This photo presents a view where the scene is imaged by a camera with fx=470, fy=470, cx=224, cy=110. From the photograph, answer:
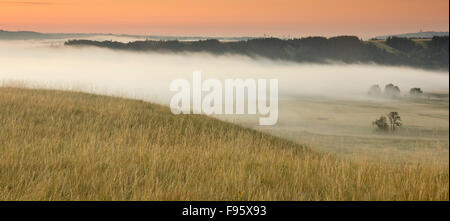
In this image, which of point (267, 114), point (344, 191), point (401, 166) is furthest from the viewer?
point (267, 114)

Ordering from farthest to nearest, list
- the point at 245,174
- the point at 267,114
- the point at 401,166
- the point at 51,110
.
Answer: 1. the point at 267,114
2. the point at 51,110
3. the point at 401,166
4. the point at 245,174

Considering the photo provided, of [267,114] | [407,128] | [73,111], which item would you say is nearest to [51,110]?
[73,111]

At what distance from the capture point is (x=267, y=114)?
572 ft

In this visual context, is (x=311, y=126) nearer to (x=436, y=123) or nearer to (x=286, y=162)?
(x=436, y=123)

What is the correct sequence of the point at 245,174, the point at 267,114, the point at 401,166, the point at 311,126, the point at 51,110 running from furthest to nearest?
the point at 267,114, the point at 311,126, the point at 51,110, the point at 401,166, the point at 245,174

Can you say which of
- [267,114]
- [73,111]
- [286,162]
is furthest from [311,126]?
[286,162]

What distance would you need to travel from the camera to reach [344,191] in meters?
8.41

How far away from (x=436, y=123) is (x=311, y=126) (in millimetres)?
54673

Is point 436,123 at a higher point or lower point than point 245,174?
higher

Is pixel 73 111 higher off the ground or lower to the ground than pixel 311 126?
lower

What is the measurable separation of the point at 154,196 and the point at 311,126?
129m
